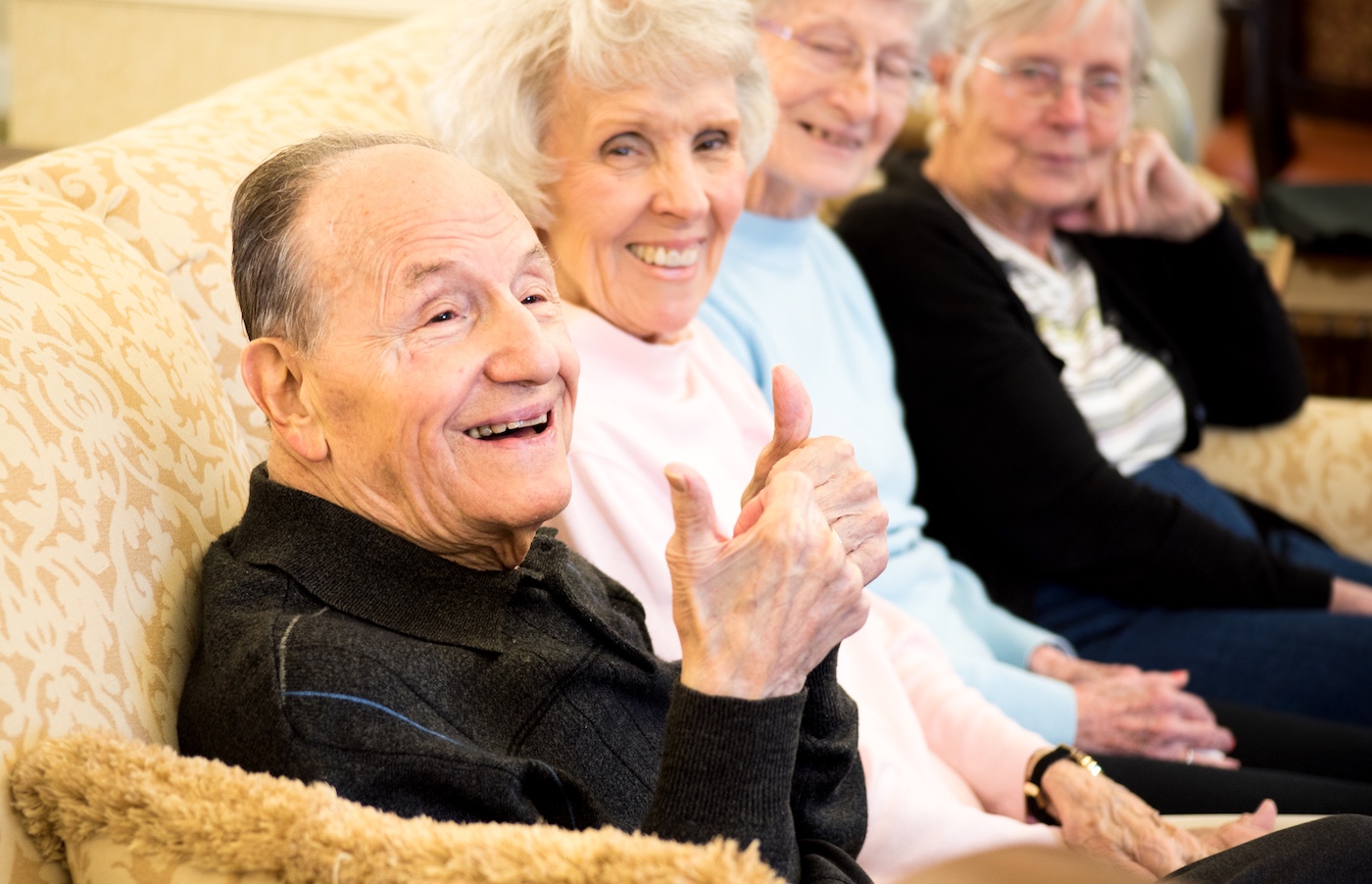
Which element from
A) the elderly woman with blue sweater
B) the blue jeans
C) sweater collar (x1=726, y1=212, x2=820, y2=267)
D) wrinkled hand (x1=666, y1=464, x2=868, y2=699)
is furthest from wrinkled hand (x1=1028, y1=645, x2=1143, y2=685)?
wrinkled hand (x1=666, y1=464, x2=868, y2=699)

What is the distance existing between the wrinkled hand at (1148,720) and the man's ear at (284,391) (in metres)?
1.05

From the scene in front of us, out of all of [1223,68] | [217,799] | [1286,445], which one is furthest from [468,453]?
[1223,68]

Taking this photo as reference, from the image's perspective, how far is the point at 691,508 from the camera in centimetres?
85

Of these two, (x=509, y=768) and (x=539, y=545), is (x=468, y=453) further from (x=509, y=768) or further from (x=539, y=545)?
(x=509, y=768)

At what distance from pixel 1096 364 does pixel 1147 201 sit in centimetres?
35

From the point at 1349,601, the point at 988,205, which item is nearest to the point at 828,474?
the point at 988,205

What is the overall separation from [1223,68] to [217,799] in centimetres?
580

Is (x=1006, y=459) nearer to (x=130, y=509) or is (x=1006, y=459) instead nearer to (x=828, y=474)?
(x=828, y=474)

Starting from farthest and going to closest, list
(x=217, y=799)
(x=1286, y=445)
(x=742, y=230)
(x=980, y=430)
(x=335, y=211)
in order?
(x=1286, y=445), (x=980, y=430), (x=742, y=230), (x=335, y=211), (x=217, y=799)

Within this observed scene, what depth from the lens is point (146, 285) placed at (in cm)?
116

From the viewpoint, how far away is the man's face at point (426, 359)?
98cm

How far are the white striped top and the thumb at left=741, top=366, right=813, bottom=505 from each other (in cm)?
107

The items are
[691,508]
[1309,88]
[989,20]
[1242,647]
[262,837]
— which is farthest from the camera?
[1309,88]

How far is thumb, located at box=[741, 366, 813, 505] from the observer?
3.23 ft
